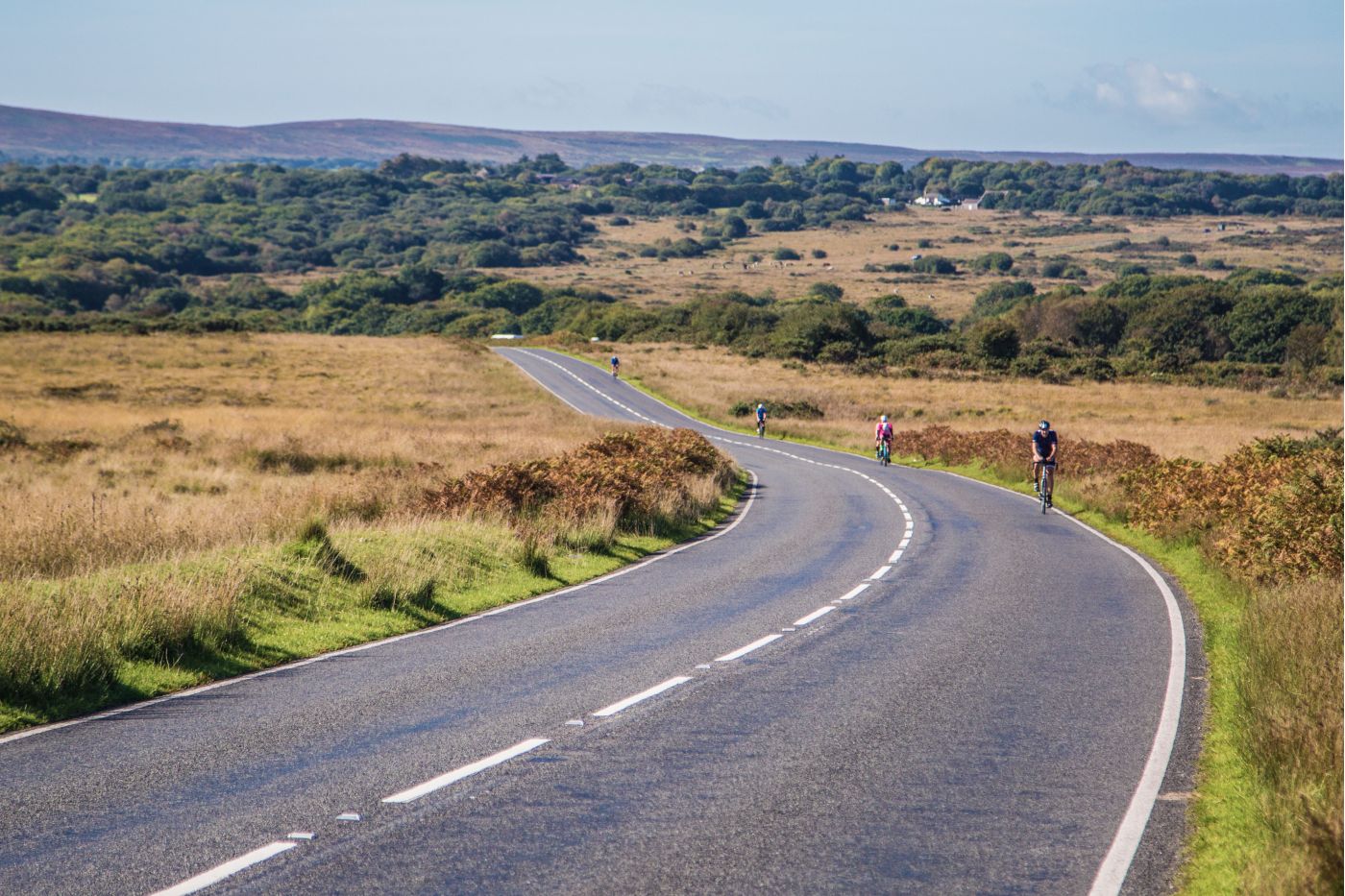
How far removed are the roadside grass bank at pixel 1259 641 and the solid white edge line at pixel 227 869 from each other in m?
3.88

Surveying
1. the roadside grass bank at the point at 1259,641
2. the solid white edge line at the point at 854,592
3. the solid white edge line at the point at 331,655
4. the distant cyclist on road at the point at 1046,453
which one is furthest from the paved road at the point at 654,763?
the distant cyclist on road at the point at 1046,453

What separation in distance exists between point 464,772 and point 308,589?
6208 mm

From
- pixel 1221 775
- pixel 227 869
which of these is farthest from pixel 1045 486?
pixel 227 869

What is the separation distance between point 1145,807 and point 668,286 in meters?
162

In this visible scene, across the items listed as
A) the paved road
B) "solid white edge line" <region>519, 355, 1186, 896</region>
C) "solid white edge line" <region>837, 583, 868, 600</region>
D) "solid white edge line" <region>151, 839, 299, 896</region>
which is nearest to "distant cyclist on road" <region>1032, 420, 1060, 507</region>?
"solid white edge line" <region>837, 583, 868, 600</region>

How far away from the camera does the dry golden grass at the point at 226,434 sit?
582 inches

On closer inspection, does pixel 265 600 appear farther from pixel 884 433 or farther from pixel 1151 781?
pixel 884 433

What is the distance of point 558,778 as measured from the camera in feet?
21.8

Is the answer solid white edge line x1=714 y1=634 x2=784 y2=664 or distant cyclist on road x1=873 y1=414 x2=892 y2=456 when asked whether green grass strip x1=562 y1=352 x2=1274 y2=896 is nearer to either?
solid white edge line x1=714 y1=634 x2=784 y2=664

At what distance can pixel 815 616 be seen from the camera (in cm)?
1245

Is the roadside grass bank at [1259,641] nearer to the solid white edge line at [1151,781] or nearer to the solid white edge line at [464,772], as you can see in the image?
the solid white edge line at [1151,781]

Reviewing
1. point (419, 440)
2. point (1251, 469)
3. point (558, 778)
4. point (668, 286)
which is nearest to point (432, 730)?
point (558, 778)

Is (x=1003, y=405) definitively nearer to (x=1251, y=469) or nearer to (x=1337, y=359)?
(x=1337, y=359)

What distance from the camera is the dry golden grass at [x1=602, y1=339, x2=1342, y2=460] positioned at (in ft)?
152
